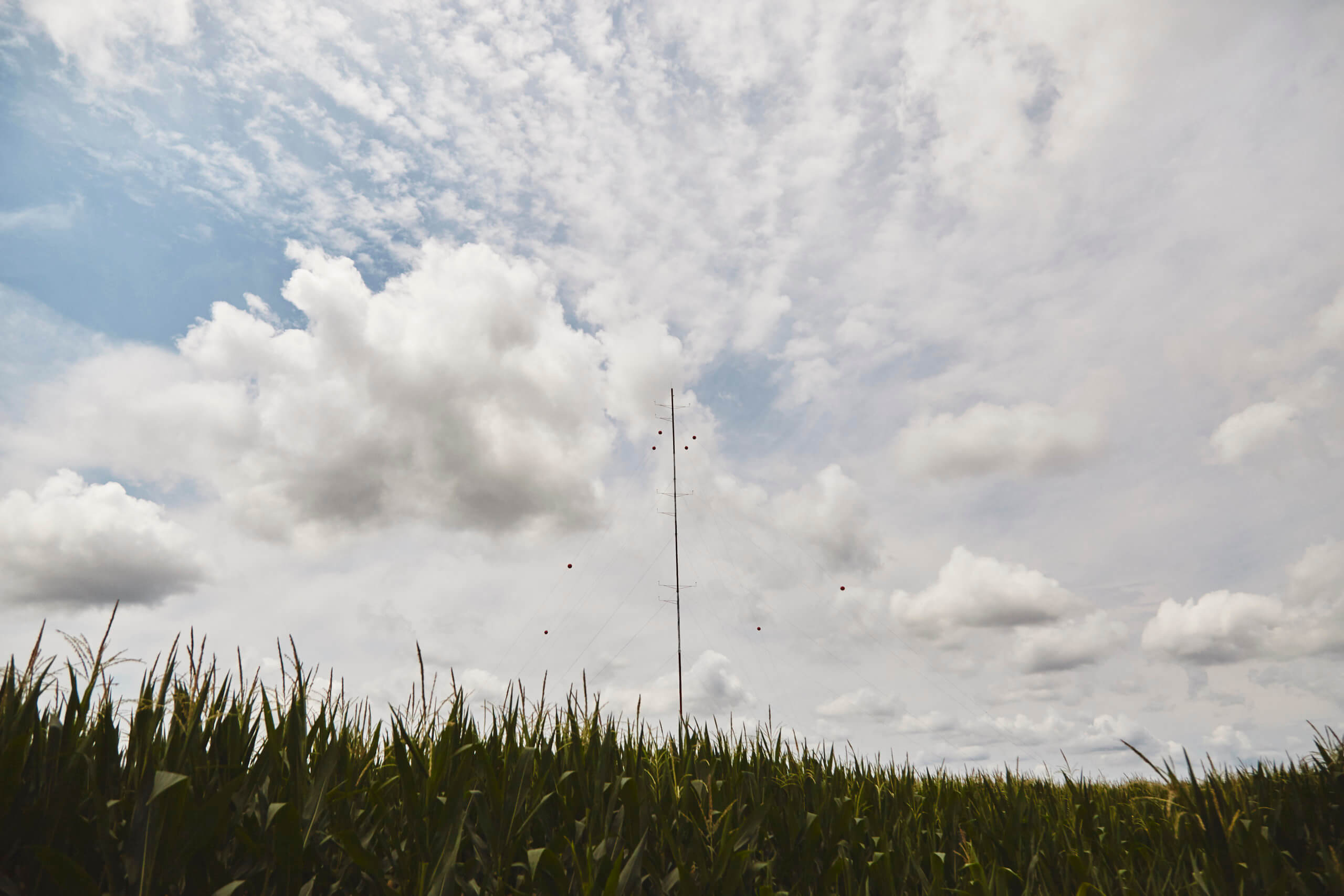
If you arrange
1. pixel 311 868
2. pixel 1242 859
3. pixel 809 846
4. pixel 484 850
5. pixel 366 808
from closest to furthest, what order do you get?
1. pixel 311 868
2. pixel 484 850
3. pixel 366 808
4. pixel 1242 859
5. pixel 809 846

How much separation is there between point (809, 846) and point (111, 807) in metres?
4.80

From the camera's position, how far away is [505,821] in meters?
4.89

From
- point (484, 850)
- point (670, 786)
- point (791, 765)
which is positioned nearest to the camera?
point (484, 850)

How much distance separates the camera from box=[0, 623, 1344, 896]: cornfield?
12.1 ft

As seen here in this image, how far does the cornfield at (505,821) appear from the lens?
3.68m

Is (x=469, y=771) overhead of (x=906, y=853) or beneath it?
overhead

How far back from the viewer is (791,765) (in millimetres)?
9094

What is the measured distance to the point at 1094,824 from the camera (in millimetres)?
7746

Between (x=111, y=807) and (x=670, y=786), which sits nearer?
(x=111, y=807)

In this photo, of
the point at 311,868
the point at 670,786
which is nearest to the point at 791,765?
the point at 670,786

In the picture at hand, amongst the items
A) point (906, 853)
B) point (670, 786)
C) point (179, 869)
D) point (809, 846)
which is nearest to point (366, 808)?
point (179, 869)

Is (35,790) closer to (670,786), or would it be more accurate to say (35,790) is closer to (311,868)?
(311,868)

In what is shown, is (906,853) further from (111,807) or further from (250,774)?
(111,807)

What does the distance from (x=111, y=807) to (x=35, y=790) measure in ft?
1.18
